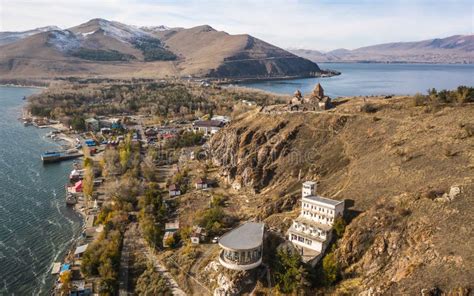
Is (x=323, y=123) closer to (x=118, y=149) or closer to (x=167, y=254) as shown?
(x=167, y=254)

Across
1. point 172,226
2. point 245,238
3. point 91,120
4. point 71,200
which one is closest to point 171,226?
point 172,226

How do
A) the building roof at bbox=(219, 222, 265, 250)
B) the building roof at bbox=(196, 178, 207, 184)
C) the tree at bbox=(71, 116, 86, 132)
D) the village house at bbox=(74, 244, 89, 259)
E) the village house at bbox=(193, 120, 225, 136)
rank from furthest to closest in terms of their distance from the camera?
1. the tree at bbox=(71, 116, 86, 132)
2. the village house at bbox=(193, 120, 225, 136)
3. the building roof at bbox=(196, 178, 207, 184)
4. the village house at bbox=(74, 244, 89, 259)
5. the building roof at bbox=(219, 222, 265, 250)

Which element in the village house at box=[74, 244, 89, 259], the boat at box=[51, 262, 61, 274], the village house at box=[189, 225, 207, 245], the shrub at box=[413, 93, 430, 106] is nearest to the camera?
the boat at box=[51, 262, 61, 274]

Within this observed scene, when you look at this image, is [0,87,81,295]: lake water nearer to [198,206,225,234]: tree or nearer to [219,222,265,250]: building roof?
[198,206,225,234]: tree

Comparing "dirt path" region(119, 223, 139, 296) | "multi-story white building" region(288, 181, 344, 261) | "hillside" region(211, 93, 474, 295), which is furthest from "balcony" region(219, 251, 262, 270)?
"dirt path" region(119, 223, 139, 296)

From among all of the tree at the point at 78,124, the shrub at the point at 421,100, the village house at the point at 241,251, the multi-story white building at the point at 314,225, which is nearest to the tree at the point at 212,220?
the village house at the point at 241,251

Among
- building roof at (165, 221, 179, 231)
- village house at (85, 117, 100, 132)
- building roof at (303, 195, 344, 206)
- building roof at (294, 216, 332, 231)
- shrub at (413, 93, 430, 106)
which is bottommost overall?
building roof at (165, 221, 179, 231)

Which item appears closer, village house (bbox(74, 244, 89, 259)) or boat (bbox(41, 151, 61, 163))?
village house (bbox(74, 244, 89, 259))
